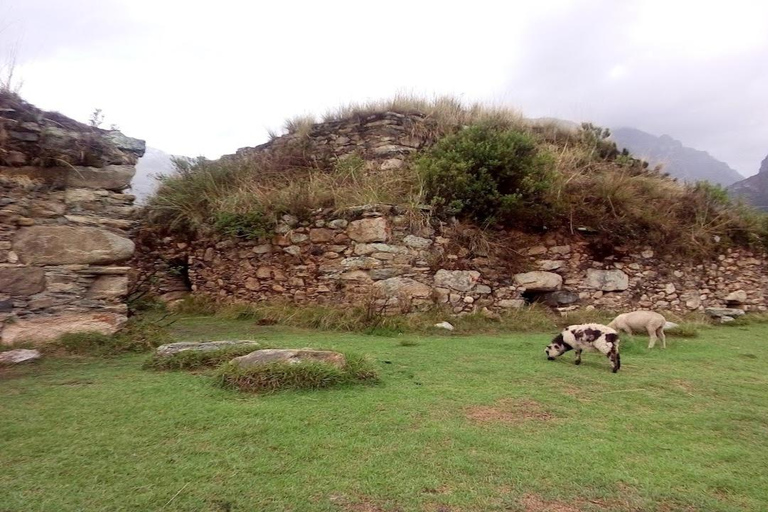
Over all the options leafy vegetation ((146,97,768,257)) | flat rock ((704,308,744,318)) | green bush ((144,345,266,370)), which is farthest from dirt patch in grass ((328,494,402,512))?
flat rock ((704,308,744,318))

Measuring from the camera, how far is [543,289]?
972 cm

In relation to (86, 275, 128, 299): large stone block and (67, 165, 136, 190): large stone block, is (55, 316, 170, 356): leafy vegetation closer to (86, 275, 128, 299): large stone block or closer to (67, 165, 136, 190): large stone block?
(86, 275, 128, 299): large stone block

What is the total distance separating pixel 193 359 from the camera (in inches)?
197

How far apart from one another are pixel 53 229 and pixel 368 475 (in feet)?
16.5

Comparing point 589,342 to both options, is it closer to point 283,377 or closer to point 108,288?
point 283,377

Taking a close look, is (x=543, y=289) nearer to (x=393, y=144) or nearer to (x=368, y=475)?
(x=393, y=144)

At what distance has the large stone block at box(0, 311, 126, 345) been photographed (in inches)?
213

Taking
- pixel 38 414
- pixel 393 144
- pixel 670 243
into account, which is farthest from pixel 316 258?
pixel 670 243

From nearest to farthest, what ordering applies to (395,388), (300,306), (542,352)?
1. (395,388)
2. (542,352)
3. (300,306)

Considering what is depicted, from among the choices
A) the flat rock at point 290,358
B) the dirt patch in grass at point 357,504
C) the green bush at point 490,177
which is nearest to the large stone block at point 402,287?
the green bush at point 490,177


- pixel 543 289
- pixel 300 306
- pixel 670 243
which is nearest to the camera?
pixel 300 306

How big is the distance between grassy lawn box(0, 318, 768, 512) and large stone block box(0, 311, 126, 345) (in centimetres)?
59

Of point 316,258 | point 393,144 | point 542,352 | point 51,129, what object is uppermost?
point 393,144

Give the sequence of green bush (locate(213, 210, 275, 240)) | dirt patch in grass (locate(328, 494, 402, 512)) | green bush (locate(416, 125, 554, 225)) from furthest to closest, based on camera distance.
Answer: green bush (locate(213, 210, 275, 240)) → green bush (locate(416, 125, 554, 225)) → dirt patch in grass (locate(328, 494, 402, 512))
